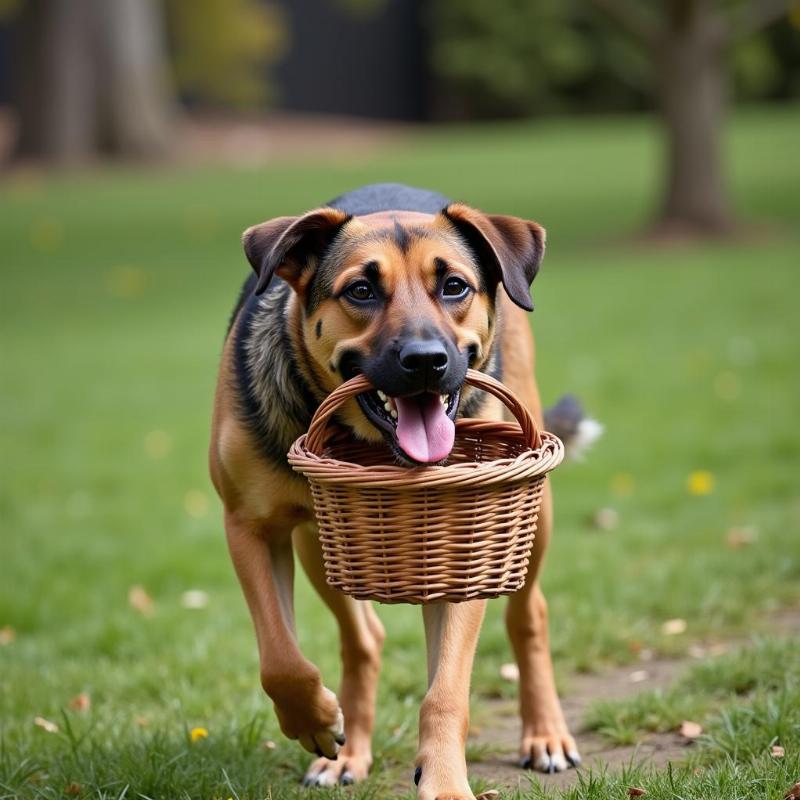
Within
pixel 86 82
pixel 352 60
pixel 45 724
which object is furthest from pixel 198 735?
pixel 352 60

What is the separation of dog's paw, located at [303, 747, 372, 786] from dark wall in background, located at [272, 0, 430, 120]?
114ft

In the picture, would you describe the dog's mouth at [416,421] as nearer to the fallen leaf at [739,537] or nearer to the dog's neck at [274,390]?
the dog's neck at [274,390]

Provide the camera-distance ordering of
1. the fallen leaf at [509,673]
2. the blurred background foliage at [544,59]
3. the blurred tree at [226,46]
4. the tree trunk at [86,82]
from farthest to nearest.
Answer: the blurred background foliage at [544,59] < the blurred tree at [226,46] < the tree trunk at [86,82] < the fallen leaf at [509,673]

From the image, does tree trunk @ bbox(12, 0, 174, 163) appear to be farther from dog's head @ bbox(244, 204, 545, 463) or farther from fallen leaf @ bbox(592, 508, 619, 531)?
dog's head @ bbox(244, 204, 545, 463)

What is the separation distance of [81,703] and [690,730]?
237 centimetres

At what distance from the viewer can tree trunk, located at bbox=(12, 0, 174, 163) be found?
1054 inches

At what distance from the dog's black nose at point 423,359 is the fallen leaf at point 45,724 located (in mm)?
2056

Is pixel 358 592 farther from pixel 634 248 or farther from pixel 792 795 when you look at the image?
pixel 634 248

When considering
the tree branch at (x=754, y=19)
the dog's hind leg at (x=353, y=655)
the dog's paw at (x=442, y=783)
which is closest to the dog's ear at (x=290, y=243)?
the dog's hind leg at (x=353, y=655)

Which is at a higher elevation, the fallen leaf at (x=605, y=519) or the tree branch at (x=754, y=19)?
the tree branch at (x=754, y=19)

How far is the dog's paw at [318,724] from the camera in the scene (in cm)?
398

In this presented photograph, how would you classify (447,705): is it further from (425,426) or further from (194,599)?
(194,599)

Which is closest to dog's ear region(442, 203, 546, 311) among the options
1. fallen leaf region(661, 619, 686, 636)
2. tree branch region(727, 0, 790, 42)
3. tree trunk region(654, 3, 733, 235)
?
fallen leaf region(661, 619, 686, 636)

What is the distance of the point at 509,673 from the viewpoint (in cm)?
536
